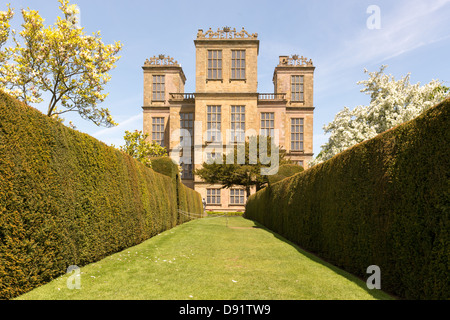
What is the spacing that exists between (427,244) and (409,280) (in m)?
0.60

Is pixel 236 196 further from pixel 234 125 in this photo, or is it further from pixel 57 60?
pixel 57 60

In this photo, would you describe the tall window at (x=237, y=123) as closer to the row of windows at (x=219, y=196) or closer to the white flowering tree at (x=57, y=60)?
the row of windows at (x=219, y=196)

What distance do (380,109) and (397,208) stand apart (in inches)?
682

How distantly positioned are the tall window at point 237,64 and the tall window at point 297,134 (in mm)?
9390

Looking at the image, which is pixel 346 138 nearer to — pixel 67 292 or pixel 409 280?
pixel 409 280

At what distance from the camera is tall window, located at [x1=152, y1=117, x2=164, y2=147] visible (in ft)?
137

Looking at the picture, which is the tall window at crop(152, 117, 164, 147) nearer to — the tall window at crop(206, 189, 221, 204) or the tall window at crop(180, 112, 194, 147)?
the tall window at crop(180, 112, 194, 147)

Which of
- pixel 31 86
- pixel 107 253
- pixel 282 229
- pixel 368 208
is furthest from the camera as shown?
pixel 31 86

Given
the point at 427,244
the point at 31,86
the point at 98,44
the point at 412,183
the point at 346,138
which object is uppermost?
the point at 98,44

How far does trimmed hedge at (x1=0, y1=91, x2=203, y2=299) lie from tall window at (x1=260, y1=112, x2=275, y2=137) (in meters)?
31.3

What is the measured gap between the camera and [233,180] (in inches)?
1180

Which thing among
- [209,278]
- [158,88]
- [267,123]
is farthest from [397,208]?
[158,88]

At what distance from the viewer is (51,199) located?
16.5 feet

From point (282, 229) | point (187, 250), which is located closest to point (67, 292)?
point (187, 250)
